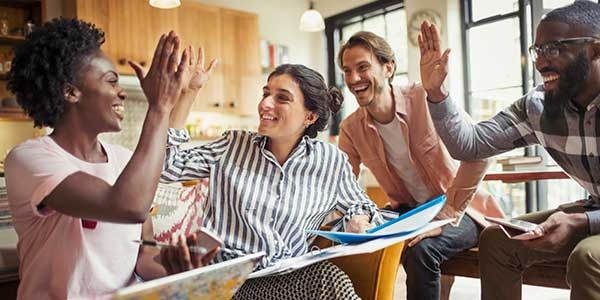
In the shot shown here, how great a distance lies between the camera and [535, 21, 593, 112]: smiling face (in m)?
1.62

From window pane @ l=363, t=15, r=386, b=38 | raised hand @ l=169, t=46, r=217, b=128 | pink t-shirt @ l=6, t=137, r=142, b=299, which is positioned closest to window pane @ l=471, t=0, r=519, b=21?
window pane @ l=363, t=15, r=386, b=38

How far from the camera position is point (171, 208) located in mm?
1854

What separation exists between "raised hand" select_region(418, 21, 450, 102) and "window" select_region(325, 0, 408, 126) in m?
3.93

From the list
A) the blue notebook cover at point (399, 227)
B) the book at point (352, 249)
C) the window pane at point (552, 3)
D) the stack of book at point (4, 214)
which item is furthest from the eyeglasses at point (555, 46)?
the window pane at point (552, 3)

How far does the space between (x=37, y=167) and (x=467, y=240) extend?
5.06 ft

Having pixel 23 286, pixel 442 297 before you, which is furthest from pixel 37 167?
pixel 442 297

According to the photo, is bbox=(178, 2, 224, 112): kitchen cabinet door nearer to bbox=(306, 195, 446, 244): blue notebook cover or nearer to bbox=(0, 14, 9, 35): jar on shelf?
bbox=(0, 14, 9, 35): jar on shelf

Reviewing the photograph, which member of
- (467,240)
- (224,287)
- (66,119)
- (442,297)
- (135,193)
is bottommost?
(442,297)

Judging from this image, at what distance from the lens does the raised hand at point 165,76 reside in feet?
3.22

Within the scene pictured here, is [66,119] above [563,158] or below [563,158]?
above

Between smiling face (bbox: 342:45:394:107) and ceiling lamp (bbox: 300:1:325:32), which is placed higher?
ceiling lamp (bbox: 300:1:325:32)

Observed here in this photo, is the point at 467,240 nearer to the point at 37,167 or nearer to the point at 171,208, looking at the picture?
the point at 171,208

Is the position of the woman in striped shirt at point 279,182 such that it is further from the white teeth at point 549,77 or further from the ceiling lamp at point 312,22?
the ceiling lamp at point 312,22

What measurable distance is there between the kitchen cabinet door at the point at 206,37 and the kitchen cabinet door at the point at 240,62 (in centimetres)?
8
